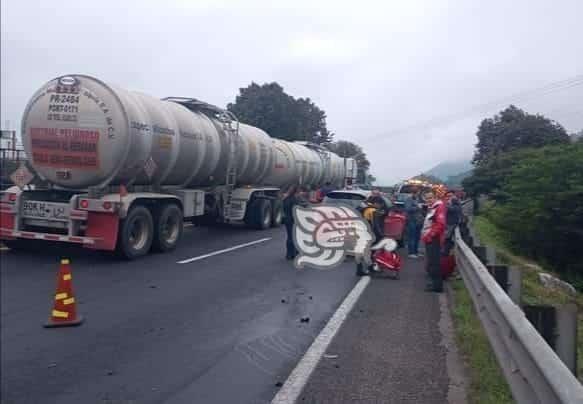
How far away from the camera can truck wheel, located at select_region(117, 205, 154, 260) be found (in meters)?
11.1

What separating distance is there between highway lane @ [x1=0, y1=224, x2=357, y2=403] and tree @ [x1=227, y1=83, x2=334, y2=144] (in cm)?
2751

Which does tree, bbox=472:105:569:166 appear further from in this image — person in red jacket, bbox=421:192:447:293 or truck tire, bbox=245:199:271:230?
person in red jacket, bbox=421:192:447:293

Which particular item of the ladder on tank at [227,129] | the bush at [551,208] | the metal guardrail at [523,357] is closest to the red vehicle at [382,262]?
the metal guardrail at [523,357]

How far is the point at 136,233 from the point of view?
39.0 feet

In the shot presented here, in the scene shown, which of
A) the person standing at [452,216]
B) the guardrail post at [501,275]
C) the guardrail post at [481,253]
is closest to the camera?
the guardrail post at [501,275]

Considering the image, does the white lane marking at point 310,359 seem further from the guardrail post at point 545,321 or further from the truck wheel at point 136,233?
the truck wheel at point 136,233

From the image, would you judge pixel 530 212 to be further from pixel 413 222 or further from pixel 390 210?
pixel 390 210

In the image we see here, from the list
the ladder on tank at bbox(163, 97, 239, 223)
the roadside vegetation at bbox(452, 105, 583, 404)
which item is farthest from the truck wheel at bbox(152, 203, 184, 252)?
the roadside vegetation at bbox(452, 105, 583, 404)

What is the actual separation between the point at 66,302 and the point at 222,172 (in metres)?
10.2

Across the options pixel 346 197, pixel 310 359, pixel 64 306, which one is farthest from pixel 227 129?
pixel 310 359

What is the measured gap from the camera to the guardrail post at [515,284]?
A: 6129 millimetres

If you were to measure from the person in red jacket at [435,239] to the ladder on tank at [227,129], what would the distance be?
718 cm

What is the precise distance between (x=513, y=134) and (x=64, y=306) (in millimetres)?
17805

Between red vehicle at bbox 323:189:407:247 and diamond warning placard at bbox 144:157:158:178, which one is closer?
diamond warning placard at bbox 144:157:158:178
